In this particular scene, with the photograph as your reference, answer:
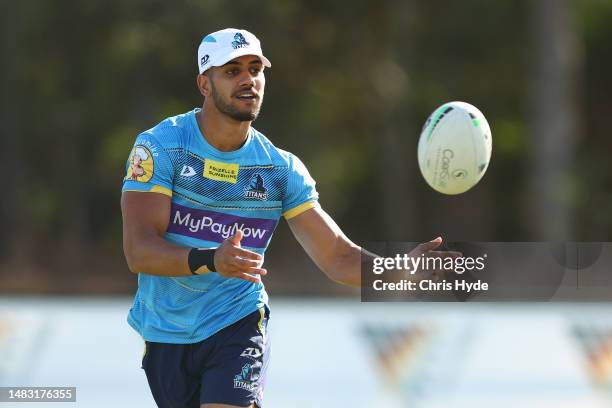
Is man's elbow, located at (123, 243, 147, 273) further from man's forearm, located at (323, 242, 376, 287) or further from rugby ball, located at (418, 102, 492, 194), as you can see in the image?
rugby ball, located at (418, 102, 492, 194)

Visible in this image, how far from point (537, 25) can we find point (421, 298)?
2071 cm

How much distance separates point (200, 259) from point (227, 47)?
107 centimetres

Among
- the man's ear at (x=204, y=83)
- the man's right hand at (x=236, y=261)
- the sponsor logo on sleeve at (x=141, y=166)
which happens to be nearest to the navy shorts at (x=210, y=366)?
the man's right hand at (x=236, y=261)

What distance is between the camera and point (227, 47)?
536cm

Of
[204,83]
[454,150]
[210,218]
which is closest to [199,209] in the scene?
[210,218]

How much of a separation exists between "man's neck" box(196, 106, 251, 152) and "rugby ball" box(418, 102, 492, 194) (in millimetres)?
1019

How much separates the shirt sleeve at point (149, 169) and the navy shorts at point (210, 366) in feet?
2.45

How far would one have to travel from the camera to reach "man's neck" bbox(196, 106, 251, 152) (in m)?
5.45

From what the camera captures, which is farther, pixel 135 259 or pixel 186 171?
pixel 186 171

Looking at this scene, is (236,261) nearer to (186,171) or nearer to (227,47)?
(186,171)

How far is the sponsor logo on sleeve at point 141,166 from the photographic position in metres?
5.25

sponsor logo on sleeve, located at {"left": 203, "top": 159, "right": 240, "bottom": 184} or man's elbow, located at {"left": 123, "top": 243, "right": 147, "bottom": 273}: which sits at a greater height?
sponsor logo on sleeve, located at {"left": 203, "top": 159, "right": 240, "bottom": 184}

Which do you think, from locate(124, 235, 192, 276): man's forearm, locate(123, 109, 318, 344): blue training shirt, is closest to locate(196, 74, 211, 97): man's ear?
locate(123, 109, 318, 344): blue training shirt

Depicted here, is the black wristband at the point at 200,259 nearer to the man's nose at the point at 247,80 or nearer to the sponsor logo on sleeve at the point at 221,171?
the sponsor logo on sleeve at the point at 221,171
